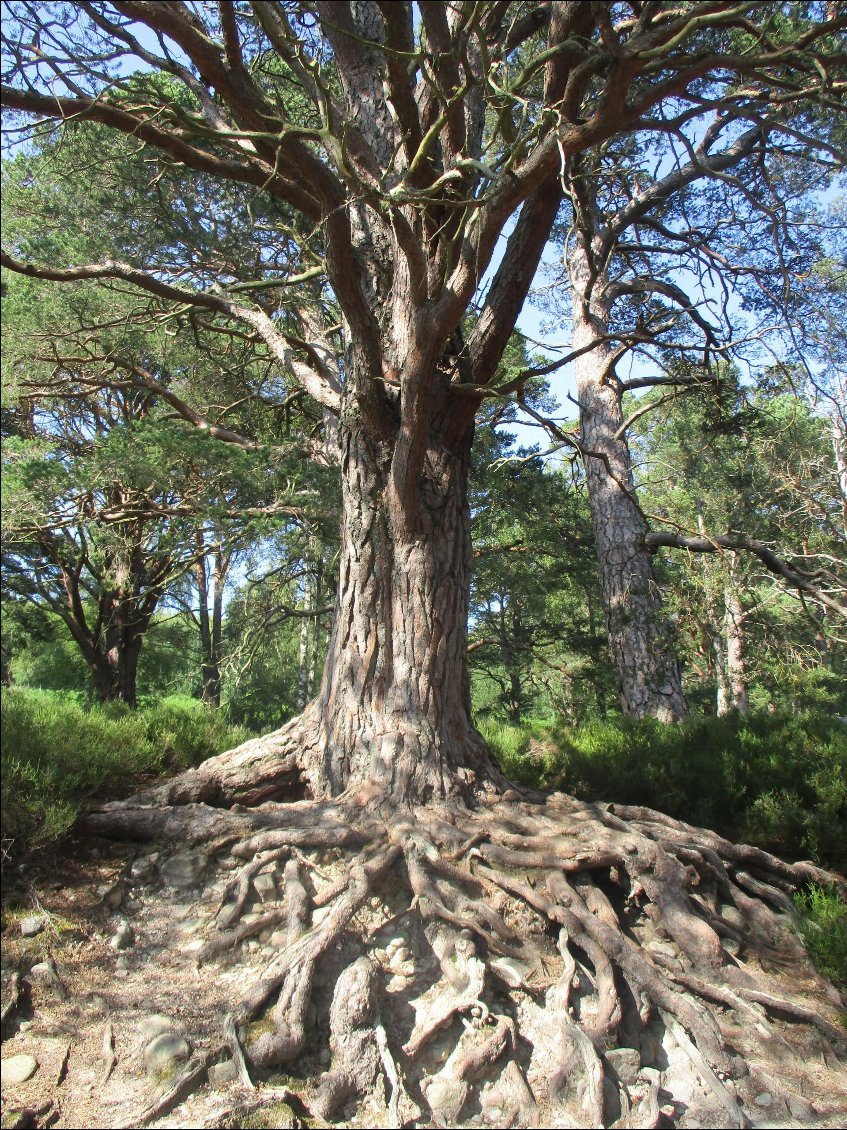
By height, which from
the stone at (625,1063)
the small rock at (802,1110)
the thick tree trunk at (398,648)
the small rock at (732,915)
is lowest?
the small rock at (802,1110)

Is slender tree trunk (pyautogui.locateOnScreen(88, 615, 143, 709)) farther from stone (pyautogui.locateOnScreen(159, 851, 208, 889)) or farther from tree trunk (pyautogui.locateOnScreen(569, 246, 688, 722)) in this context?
stone (pyautogui.locateOnScreen(159, 851, 208, 889))

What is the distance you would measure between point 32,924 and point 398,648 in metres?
2.31

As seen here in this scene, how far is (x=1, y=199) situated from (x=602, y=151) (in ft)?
21.9

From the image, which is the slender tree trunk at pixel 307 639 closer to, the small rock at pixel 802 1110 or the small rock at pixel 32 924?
the small rock at pixel 32 924

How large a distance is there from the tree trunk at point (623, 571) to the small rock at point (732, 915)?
3293 mm

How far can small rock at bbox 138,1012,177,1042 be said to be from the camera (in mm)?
2904

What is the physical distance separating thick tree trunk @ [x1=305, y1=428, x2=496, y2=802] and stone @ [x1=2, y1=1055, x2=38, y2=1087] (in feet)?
6.29

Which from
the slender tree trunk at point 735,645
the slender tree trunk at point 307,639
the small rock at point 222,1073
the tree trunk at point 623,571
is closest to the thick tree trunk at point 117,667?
the slender tree trunk at point 307,639

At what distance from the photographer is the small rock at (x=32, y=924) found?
3.28 meters

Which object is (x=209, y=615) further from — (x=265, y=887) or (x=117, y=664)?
(x=265, y=887)

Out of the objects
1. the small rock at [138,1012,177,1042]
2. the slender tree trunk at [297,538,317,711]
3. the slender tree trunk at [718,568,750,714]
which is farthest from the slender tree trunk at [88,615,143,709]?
the small rock at [138,1012,177,1042]

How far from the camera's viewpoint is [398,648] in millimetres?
4504

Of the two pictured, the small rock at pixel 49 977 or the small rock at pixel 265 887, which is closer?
the small rock at pixel 49 977

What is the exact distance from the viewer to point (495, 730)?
7301mm
